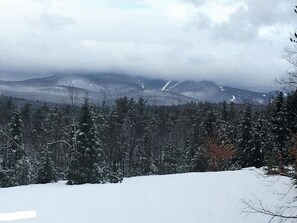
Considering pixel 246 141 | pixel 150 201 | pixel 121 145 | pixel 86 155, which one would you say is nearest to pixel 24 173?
pixel 86 155

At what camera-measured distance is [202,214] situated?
18094 millimetres

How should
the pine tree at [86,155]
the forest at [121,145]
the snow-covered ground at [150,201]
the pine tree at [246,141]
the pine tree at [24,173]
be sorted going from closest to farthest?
the snow-covered ground at [150,201]
the pine tree at [86,155]
the forest at [121,145]
the pine tree at [24,173]
the pine tree at [246,141]

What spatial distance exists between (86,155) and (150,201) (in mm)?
10377

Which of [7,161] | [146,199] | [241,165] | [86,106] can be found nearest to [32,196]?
[146,199]

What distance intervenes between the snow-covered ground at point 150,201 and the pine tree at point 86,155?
4984mm

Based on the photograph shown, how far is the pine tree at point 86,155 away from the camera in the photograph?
29.1 meters

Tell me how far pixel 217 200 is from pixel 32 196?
934 centimetres

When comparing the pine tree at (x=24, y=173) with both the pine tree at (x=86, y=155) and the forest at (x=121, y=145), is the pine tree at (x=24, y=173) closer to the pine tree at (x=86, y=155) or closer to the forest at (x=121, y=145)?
the forest at (x=121, y=145)

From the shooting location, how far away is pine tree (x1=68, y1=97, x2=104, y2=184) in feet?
95.3

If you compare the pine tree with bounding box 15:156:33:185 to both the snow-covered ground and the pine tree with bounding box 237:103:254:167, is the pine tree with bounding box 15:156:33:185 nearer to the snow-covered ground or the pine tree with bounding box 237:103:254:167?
the snow-covered ground

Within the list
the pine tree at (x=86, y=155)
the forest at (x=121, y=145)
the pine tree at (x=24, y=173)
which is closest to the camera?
the pine tree at (x=86, y=155)

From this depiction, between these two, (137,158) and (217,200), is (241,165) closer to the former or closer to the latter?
(137,158)

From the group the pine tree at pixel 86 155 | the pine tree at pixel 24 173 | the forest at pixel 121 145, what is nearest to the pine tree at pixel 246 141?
the forest at pixel 121 145

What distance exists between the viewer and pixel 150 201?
20.3m
